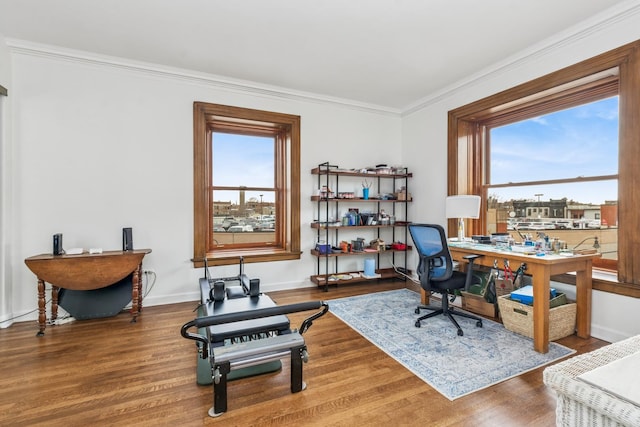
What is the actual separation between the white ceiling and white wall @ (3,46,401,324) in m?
0.27

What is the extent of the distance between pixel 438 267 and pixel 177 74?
3.44 m

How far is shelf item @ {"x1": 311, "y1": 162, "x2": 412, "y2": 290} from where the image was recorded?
414 centimetres

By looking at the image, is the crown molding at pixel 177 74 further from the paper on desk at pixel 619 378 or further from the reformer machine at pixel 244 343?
the paper on desk at pixel 619 378

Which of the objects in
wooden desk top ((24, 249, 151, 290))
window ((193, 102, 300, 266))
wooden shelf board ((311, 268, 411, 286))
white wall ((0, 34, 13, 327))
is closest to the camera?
wooden desk top ((24, 249, 151, 290))

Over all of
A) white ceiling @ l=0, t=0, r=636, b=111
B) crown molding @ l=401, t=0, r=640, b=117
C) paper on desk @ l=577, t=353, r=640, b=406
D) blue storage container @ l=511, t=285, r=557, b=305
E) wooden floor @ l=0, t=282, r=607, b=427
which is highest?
white ceiling @ l=0, t=0, r=636, b=111

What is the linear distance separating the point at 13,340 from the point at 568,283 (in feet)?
15.8

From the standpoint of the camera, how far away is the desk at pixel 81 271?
104 inches

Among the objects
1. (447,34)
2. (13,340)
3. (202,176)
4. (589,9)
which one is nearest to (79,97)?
(202,176)

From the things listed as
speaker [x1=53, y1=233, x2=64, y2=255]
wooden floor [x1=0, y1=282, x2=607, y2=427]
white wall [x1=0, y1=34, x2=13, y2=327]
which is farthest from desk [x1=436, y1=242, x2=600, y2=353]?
white wall [x1=0, y1=34, x2=13, y2=327]

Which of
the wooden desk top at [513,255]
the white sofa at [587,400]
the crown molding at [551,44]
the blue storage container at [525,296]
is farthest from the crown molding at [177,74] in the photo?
the white sofa at [587,400]

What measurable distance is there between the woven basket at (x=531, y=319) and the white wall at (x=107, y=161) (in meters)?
2.67

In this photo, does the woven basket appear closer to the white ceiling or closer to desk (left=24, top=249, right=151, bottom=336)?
the white ceiling

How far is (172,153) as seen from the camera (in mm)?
3488

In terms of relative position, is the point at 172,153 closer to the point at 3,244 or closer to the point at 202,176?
the point at 202,176
